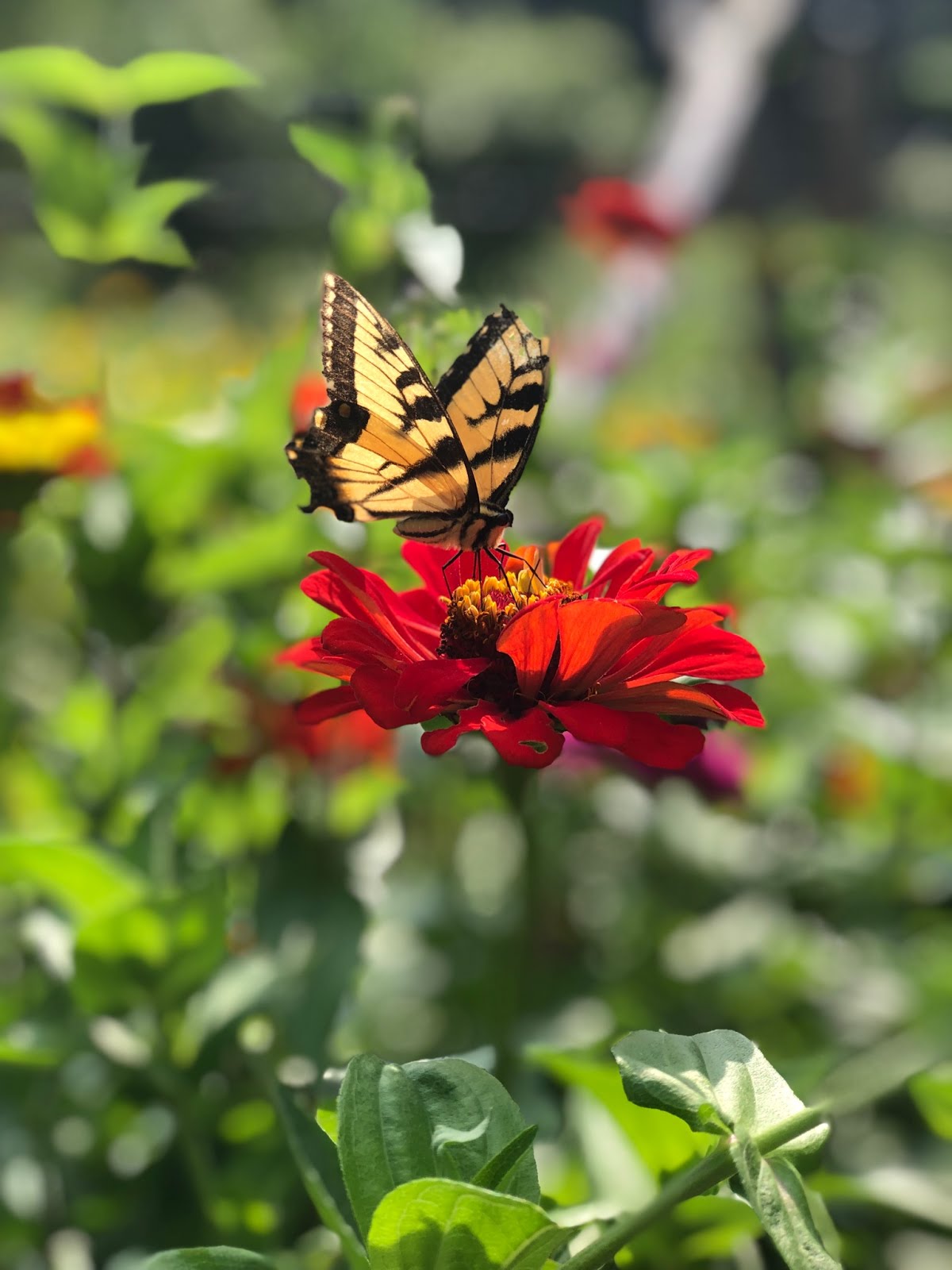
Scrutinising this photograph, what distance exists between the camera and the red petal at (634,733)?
1.38ft

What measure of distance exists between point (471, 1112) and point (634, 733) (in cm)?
14

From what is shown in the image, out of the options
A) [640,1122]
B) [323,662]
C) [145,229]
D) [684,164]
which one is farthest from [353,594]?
[684,164]

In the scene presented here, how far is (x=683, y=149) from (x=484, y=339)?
1.76m

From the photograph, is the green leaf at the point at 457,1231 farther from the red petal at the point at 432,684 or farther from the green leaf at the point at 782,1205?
the red petal at the point at 432,684

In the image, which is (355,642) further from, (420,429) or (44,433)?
(44,433)

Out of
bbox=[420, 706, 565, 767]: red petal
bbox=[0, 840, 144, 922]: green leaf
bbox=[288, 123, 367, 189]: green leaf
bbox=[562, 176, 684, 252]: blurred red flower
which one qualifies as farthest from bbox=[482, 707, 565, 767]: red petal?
bbox=[562, 176, 684, 252]: blurred red flower

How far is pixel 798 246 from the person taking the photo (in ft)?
8.89

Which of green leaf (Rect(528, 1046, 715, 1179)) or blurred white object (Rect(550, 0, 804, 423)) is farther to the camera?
blurred white object (Rect(550, 0, 804, 423))

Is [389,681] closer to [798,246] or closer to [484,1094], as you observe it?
[484,1094]

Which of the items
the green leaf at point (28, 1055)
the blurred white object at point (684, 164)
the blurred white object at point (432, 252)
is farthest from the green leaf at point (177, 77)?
the blurred white object at point (684, 164)

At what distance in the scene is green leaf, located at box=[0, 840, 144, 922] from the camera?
1.80ft

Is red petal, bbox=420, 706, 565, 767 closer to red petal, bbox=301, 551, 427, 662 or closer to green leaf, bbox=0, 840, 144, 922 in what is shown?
red petal, bbox=301, 551, 427, 662

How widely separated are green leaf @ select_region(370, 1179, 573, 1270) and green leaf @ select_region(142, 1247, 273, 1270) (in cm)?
5

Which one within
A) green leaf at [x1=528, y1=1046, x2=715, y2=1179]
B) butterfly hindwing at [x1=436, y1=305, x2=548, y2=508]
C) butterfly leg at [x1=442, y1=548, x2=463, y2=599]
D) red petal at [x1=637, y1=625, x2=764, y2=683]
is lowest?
green leaf at [x1=528, y1=1046, x2=715, y2=1179]
